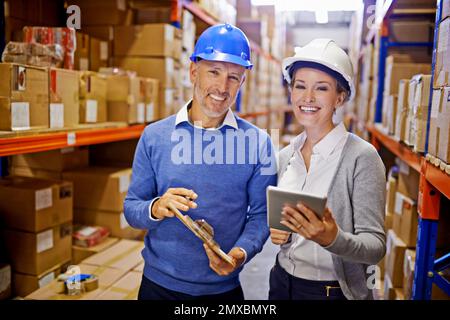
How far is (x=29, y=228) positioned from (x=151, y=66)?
1321 millimetres

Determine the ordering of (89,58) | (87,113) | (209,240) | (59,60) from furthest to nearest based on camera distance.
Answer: (89,58)
(87,113)
(59,60)
(209,240)

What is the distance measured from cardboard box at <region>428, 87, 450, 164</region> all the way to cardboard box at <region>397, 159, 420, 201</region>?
0.91 metres

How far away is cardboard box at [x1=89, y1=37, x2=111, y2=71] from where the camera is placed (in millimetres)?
2781

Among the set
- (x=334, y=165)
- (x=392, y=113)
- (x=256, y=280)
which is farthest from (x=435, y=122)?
(x=256, y=280)

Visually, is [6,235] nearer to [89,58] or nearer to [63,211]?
[63,211]

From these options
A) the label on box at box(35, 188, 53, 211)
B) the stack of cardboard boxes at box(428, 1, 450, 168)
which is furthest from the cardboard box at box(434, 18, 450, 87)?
the label on box at box(35, 188, 53, 211)

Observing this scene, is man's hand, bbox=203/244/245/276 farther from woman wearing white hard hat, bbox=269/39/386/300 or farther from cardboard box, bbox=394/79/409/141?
cardboard box, bbox=394/79/409/141

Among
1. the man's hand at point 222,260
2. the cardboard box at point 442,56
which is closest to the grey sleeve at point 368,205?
the man's hand at point 222,260

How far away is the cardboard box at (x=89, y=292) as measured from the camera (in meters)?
2.13

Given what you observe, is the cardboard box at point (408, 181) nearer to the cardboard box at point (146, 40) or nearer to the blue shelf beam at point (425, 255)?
the blue shelf beam at point (425, 255)

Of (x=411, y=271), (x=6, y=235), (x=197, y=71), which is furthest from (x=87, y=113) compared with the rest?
(x=411, y=271)
